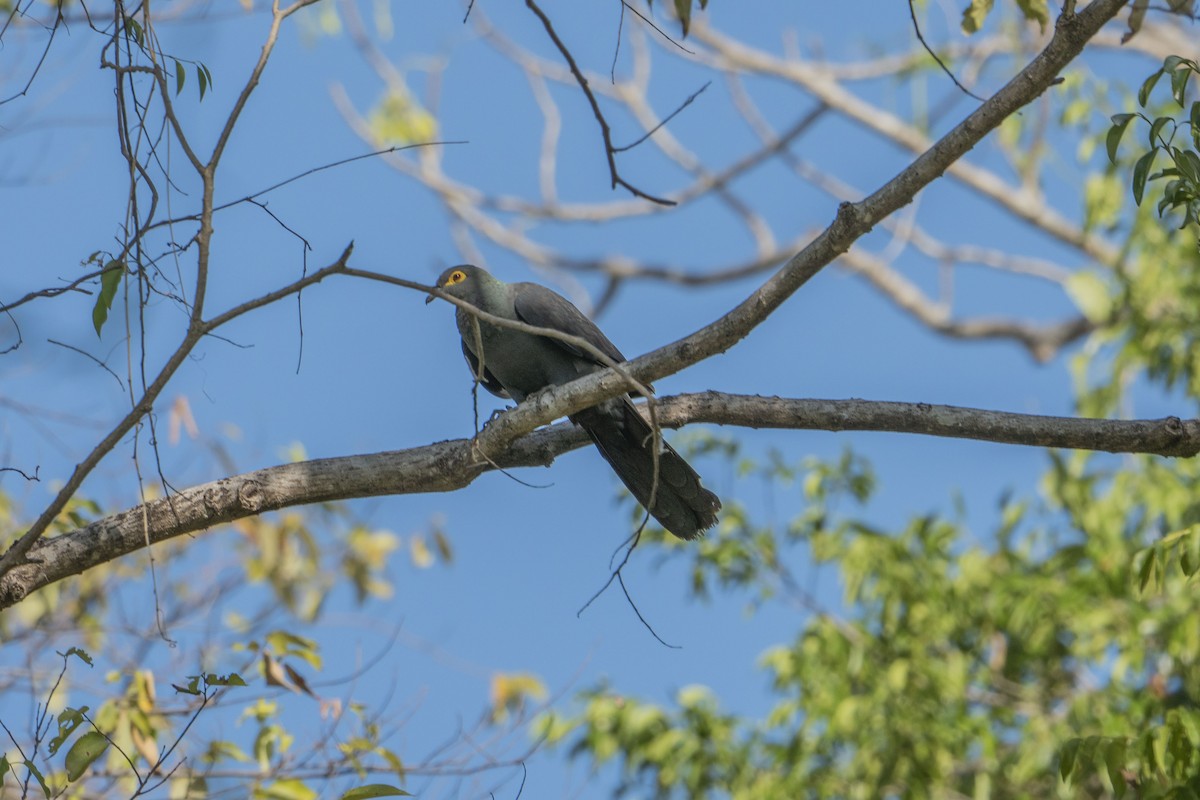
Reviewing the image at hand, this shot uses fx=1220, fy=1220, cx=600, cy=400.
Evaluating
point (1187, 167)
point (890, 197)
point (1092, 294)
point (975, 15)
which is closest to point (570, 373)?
point (975, 15)

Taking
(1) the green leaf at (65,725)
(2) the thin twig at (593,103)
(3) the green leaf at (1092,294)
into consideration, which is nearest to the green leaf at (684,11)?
(2) the thin twig at (593,103)

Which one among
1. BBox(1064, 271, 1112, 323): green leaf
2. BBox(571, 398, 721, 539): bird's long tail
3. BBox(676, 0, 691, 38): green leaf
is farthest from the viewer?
BBox(1064, 271, 1112, 323): green leaf

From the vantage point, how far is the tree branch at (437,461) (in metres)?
3.31

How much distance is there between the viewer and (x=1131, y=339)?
6.72 metres

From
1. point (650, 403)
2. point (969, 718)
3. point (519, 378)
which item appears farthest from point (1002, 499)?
point (650, 403)

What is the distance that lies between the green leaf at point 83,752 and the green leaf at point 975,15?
352 cm

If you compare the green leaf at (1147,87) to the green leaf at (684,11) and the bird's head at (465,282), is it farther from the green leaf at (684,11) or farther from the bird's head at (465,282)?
the bird's head at (465,282)

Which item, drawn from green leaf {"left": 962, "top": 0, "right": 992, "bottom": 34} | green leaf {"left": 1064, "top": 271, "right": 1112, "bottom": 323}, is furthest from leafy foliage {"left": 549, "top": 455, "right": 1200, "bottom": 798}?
green leaf {"left": 962, "top": 0, "right": 992, "bottom": 34}

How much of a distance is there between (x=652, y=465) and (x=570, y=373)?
701 millimetres

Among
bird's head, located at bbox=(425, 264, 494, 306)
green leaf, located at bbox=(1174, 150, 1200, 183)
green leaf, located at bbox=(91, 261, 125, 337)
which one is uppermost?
bird's head, located at bbox=(425, 264, 494, 306)

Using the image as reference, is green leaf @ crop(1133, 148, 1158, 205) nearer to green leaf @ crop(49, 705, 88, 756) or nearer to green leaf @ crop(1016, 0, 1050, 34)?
green leaf @ crop(1016, 0, 1050, 34)

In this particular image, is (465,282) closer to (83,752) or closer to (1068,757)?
(83,752)

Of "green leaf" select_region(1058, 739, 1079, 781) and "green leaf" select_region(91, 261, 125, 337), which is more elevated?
"green leaf" select_region(91, 261, 125, 337)

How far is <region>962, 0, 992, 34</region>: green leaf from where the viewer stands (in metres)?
4.16
